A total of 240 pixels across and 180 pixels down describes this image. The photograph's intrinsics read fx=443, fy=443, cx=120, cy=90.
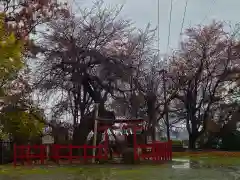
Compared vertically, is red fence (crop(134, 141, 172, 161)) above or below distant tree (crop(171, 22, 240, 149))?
below

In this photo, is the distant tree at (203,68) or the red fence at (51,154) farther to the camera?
the distant tree at (203,68)

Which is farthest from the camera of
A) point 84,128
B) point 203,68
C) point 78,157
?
point 203,68

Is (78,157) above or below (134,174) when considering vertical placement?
above

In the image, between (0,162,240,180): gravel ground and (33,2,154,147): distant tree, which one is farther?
(33,2,154,147): distant tree

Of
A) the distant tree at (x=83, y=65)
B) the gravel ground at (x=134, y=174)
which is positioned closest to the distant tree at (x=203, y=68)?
the distant tree at (x=83, y=65)

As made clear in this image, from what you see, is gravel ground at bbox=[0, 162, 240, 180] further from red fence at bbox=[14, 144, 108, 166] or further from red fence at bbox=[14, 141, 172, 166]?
red fence at bbox=[14, 141, 172, 166]

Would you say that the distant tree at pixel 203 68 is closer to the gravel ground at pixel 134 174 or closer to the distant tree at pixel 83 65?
the distant tree at pixel 83 65

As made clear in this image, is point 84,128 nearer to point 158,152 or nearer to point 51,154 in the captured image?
point 51,154

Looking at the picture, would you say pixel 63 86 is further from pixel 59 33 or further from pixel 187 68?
pixel 187 68

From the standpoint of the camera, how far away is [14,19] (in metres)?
27.0

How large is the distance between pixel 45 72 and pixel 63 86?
6.09 feet

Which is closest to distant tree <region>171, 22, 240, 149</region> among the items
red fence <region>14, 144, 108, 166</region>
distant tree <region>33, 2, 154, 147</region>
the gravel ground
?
distant tree <region>33, 2, 154, 147</region>

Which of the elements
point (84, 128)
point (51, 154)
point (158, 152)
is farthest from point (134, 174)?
point (84, 128)

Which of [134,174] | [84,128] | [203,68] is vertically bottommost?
[134,174]
